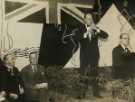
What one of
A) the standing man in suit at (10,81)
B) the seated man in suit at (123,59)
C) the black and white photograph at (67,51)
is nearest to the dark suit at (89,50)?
the black and white photograph at (67,51)

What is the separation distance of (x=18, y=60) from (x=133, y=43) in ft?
9.87

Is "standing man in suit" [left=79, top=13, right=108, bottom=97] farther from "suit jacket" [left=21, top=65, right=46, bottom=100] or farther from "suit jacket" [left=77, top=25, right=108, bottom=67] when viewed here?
"suit jacket" [left=21, top=65, right=46, bottom=100]

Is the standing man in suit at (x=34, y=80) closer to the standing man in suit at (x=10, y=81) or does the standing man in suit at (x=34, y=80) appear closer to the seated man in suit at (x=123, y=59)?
the standing man in suit at (x=10, y=81)

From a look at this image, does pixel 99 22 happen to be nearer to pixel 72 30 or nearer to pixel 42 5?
pixel 72 30

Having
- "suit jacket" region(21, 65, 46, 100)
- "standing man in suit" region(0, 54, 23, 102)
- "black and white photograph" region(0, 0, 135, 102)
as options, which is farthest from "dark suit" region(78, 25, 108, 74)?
"standing man in suit" region(0, 54, 23, 102)

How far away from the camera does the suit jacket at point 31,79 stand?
9.83m

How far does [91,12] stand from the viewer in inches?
421

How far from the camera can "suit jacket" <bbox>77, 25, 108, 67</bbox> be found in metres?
10.6

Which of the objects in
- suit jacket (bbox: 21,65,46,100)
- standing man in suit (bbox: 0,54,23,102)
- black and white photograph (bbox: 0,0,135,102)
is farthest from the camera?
suit jacket (bbox: 21,65,46,100)

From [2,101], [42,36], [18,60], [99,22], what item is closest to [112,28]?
[99,22]

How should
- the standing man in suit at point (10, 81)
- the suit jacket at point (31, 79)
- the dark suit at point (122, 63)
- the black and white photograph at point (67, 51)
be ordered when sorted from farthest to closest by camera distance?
the dark suit at point (122, 63)
the suit jacket at point (31, 79)
the black and white photograph at point (67, 51)
the standing man in suit at point (10, 81)

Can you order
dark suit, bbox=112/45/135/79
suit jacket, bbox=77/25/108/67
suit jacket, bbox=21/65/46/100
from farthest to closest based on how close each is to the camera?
1. dark suit, bbox=112/45/135/79
2. suit jacket, bbox=77/25/108/67
3. suit jacket, bbox=21/65/46/100

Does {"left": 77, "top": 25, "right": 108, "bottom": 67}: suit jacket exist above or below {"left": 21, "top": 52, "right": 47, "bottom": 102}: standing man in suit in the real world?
above

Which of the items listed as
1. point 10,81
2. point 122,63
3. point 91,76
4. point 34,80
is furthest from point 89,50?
point 10,81
